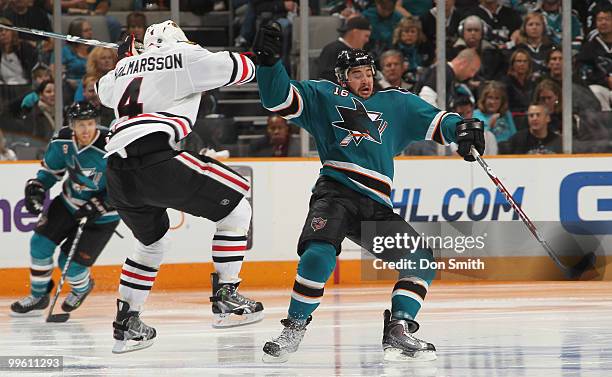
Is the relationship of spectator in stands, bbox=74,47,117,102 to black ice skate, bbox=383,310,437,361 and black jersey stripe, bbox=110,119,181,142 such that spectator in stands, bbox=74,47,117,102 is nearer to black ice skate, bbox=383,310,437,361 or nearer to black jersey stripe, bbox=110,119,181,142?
black jersey stripe, bbox=110,119,181,142

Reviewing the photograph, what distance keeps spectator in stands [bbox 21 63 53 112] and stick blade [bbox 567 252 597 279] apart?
12.0 ft

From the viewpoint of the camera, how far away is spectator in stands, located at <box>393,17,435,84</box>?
26.5 ft

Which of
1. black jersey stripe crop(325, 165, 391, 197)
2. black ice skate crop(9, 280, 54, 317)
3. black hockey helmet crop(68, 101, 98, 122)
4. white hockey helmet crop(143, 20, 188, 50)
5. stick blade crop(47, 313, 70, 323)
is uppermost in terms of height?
white hockey helmet crop(143, 20, 188, 50)

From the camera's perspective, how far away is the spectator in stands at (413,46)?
808 cm

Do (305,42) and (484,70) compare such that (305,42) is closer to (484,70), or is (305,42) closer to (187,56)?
(484,70)

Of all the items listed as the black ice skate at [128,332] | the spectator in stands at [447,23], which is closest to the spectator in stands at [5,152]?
the spectator in stands at [447,23]

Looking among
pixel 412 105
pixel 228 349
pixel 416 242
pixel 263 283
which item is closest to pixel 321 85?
pixel 412 105

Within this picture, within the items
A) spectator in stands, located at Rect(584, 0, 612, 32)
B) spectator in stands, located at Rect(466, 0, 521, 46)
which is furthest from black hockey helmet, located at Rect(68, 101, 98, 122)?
spectator in stands, located at Rect(584, 0, 612, 32)

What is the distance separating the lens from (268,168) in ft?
25.8

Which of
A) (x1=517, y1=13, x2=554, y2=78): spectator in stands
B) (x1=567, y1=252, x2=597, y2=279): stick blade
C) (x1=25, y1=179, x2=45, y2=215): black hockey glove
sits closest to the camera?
(x1=25, y1=179, x2=45, y2=215): black hockey glove

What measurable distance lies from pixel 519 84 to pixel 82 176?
3199mm

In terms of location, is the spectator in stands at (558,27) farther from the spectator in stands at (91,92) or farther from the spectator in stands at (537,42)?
the spectator in stands at (91,92)

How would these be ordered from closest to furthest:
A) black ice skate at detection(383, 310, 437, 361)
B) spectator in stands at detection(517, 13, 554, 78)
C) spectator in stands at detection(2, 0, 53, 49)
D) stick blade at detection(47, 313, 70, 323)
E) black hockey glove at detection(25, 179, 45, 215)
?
black ice skate at detection(383, 310, 437, 361) → stick blade at detection(47, 313, 70, 323) → black hockey glove at detection(25, 179, 45, 215) → spectator in stands at detection(2, 0, 53, 49) → spectator in stands at detection(517, 13, 554, 78)

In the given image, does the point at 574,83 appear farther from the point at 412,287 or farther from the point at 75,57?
the point at 412,287
